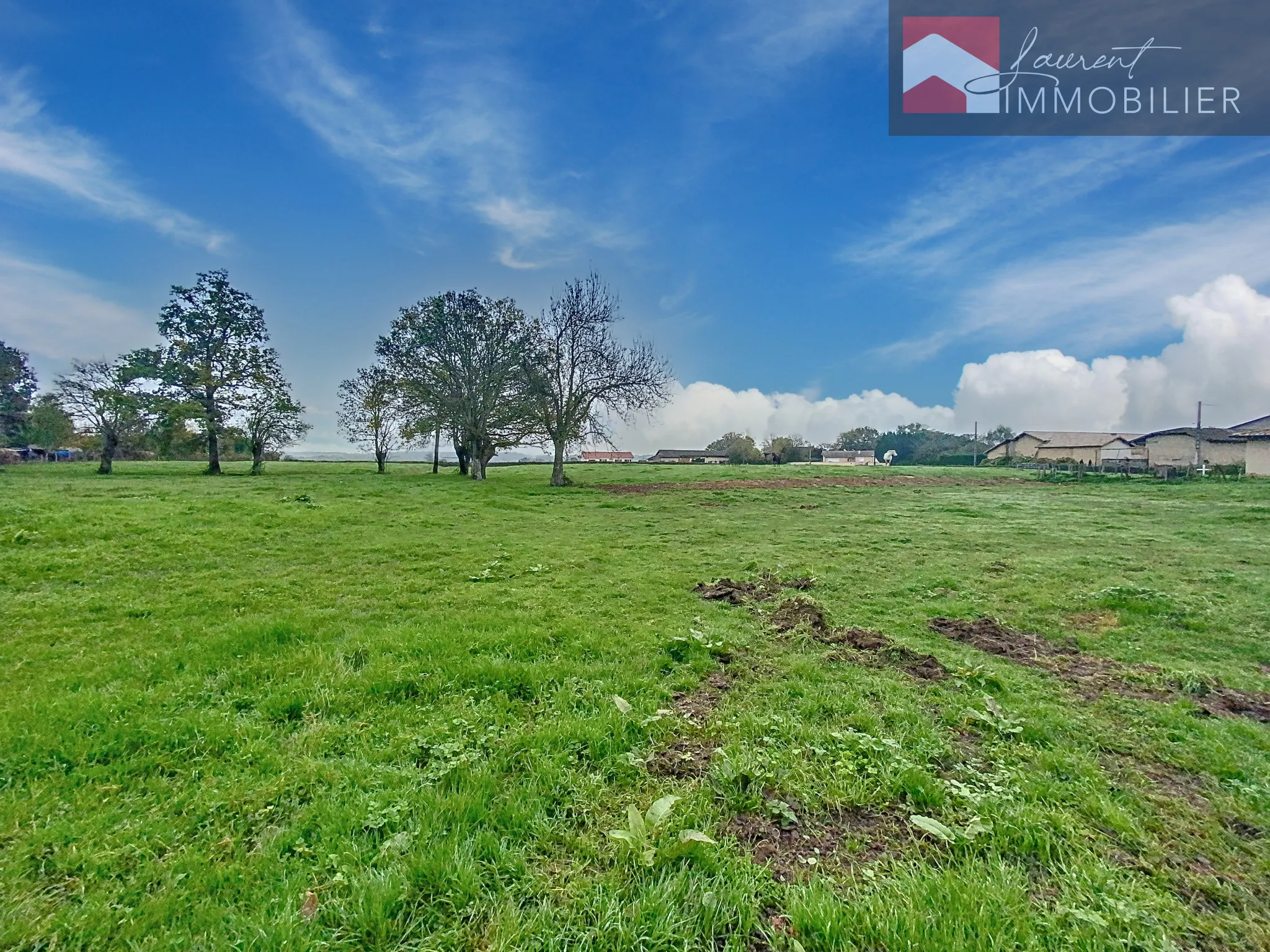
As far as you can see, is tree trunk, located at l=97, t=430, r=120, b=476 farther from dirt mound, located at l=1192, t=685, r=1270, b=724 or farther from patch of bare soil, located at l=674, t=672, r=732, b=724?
dirt mound, located at l=1192, t=685, r=1270, b=724

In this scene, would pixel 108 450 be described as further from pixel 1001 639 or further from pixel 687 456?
pixel 687 456

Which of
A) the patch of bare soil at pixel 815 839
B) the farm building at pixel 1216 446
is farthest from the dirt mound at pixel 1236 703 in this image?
the farm building at pixel 1216 446

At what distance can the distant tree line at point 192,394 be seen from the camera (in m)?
30.4

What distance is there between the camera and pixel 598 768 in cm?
362

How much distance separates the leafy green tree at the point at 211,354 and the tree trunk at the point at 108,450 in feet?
13.1

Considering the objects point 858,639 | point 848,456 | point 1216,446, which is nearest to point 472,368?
point 858,639

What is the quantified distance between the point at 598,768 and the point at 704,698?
1.48m

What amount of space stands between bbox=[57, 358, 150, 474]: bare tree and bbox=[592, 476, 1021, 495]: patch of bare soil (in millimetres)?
29670

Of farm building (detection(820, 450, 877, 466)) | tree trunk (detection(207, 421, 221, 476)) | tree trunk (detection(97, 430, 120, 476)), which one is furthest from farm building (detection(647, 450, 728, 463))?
tree trunk (detection(97, 430, 120, 476))

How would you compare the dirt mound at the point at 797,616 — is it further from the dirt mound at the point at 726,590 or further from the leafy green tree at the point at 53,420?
the leafy green tree at the point at 53,420

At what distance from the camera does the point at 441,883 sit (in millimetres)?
2553

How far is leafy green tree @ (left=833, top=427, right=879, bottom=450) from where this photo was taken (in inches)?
4589

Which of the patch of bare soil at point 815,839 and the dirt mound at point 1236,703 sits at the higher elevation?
the patch of bare soil at point 815,839

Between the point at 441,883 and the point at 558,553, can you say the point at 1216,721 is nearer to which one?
the point at 441,883
